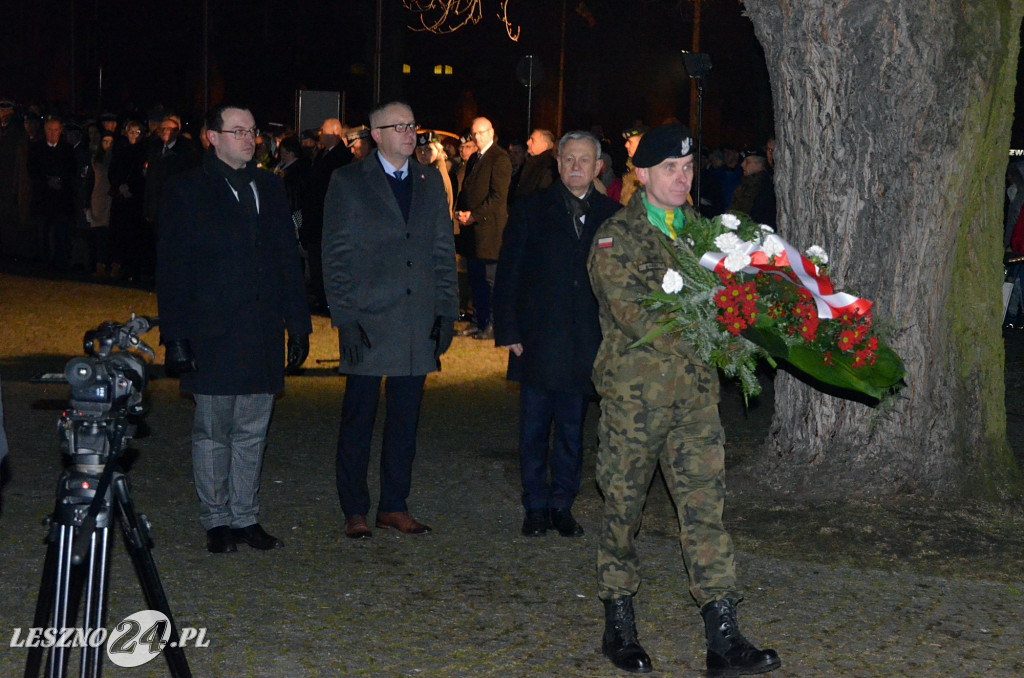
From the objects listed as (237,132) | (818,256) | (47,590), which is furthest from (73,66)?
(47,590)

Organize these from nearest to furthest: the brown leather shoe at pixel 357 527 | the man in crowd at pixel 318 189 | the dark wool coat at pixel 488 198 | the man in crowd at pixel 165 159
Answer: the brown leather shoe at pixel 357 527, the dark wool coat at pixel 488 198, the man in crowd at pixel 318 189, the man in crowd at pixel 165 159

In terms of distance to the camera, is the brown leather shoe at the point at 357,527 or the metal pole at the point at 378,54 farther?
the metal pole at the point at 378,54

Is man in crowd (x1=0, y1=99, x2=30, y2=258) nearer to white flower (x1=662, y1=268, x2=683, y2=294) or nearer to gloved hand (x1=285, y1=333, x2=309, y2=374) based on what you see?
gloved hand (x1=285, y1=333, x2=309, y2=374)

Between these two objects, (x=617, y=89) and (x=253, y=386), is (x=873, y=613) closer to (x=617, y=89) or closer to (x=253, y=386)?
(x=253, y=386)

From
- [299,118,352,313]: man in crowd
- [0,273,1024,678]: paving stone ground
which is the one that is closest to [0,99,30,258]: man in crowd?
[299,118,352,313]: man in crowd

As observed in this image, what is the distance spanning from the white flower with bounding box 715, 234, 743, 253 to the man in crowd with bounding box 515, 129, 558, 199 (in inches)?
328

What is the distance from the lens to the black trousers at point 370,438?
713 centimetres

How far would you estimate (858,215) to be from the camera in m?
7.73

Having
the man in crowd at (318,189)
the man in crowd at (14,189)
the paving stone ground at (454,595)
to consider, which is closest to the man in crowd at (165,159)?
the man in crowd at (318,189)

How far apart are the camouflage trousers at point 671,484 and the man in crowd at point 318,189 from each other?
9209mm

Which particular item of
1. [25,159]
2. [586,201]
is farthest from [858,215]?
[25,159]

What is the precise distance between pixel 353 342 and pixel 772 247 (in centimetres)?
242

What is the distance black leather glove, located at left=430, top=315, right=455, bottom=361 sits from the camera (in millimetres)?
7152

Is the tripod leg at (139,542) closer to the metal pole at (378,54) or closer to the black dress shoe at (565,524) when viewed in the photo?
the black dress shoe at (565,524)
